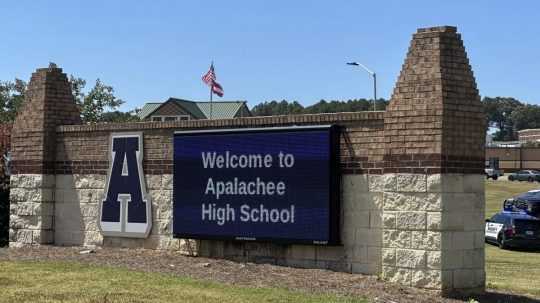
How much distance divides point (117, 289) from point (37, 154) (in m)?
6.06

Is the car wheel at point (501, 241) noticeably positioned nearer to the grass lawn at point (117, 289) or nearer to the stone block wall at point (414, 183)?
the stone block wall at point (414, 183)

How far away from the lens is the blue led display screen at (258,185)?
10.6m

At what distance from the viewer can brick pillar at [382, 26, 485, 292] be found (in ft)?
31.7

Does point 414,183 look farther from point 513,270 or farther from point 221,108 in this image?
point 221,108

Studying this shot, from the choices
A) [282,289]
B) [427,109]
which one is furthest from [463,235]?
[282,289]

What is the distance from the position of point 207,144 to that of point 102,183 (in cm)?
270

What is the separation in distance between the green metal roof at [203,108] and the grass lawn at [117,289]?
55580 mm

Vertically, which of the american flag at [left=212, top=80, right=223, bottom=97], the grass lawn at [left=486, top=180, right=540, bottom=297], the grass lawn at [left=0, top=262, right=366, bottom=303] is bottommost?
the grass lawn at [left=486, top=180, right=540, bottom=297]

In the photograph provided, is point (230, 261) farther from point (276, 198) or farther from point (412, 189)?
point (412, 189)

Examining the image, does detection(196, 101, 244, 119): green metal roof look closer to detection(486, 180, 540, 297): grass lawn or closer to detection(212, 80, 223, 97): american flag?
detection(212, 80, 223, 97): american flag

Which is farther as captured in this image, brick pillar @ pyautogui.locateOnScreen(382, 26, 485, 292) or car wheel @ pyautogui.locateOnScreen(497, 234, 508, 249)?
car wheel @ pyautogui.locateOnScreen(497, 234, 508, 249)

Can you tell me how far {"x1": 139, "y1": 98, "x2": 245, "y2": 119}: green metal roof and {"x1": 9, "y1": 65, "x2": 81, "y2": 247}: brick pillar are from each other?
51.0 metres

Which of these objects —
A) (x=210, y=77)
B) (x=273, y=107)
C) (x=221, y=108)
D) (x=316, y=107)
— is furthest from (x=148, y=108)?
(x=273, y=107)

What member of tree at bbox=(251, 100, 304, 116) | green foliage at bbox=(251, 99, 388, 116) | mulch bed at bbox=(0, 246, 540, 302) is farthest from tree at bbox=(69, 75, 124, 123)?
tree at bbox=(251, 100, 304, 116)
